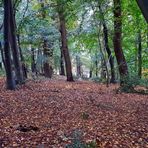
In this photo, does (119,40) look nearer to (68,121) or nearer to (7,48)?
(7,48)

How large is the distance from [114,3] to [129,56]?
1257 cm

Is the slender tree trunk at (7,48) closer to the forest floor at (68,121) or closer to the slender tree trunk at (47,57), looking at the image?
the forest floor at (68,121)

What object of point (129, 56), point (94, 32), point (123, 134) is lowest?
point (123, 134)

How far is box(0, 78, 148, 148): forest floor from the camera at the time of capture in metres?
6.64

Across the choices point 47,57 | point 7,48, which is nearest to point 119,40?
point 7,48

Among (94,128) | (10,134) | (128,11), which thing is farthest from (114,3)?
(10,134)

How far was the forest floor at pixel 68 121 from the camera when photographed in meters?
6.64

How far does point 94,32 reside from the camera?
21.9 metres

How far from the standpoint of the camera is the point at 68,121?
27.1ft

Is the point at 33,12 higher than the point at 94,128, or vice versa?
the point at 33,12

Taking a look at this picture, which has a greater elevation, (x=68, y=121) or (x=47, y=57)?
(x=47, y=57)

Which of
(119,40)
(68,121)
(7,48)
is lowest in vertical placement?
(68,121)

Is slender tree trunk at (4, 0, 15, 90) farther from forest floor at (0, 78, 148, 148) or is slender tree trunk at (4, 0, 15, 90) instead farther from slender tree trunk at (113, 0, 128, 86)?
slender tree trunk at (113, 0, 128, 86)

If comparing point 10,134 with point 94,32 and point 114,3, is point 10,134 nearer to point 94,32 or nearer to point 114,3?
point 114,3
